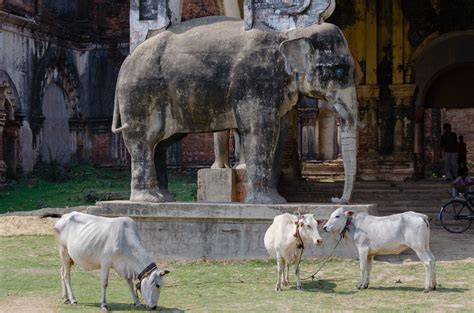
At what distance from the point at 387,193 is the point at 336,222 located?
8.13 meters

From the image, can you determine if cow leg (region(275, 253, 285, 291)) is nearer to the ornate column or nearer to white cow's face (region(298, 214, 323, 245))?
white cow's face (region(298, 214, 323, 245))

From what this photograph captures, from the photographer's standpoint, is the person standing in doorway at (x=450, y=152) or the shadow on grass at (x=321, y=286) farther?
the person standing in doorway at (x=450, y=152)

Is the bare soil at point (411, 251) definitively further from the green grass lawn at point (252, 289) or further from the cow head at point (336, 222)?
the cow head at point (336, 222)

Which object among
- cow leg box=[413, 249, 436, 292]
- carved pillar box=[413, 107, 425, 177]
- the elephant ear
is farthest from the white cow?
carved pillar box=[413, 107, 425, 177]

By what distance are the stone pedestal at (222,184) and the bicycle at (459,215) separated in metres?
3.62

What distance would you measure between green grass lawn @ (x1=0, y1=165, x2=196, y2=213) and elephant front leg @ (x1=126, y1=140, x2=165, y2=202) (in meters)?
9.18

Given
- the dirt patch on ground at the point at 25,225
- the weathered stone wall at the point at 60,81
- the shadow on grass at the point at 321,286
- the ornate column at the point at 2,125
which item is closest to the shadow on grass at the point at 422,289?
the shadow on grass at the point at 321,286

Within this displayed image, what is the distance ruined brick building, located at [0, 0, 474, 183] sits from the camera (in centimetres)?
1958

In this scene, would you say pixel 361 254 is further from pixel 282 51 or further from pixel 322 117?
pixel 322 117

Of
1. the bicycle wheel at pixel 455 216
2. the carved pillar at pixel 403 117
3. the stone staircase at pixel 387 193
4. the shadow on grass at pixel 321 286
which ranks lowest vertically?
the shadow on grass at pixel 321 286

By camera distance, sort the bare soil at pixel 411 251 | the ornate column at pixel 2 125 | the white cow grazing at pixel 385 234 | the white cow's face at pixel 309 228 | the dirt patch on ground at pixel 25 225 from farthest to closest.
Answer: the ornate column at pixel 2 125 < the dirt patch on ground at pixel 25 225 < the bare soil at pixel 411 251 < the white cow grazing at pixel 385 234 < the white cow's face at pixel 309 228

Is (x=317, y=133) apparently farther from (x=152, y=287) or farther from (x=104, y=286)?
(x=152, y=287)

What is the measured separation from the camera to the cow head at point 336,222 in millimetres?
9336

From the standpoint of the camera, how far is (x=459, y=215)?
14812 millimetres
